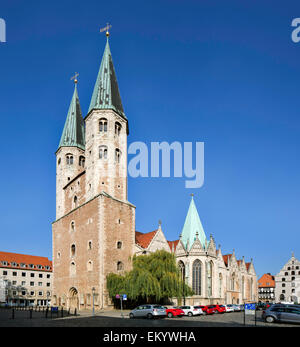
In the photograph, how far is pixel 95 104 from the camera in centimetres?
4978

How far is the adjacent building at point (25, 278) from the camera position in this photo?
8306cm

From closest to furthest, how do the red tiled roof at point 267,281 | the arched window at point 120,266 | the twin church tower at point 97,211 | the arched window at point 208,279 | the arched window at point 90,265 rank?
the twin church tower at point 97,211 → the arched window at point 90,265 → the arched window at point 120,266 → the arched window at point 208,279 → the red tiled roof at point 267,281

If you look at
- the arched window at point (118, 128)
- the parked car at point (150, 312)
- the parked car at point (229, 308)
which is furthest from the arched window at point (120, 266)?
the arched window at point (118, 128)

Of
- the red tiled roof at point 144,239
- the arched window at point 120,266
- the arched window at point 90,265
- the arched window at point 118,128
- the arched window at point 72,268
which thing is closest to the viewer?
the arched window at point 90,265

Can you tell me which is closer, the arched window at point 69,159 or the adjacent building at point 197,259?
the adjacent building at point 197,259

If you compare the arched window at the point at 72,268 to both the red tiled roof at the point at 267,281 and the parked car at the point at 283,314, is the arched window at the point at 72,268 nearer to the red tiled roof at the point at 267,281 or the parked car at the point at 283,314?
the parked car at the point at 283,314

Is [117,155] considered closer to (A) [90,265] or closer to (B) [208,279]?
(A) [90,265]

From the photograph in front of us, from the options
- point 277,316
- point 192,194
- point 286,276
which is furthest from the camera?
point 286,276

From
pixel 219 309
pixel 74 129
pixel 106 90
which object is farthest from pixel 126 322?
pixel 74 129

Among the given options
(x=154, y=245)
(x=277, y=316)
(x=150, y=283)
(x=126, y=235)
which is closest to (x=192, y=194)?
(x=154, y=245)

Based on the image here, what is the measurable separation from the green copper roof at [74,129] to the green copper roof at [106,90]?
941 cm

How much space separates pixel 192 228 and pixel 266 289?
2563 inches
